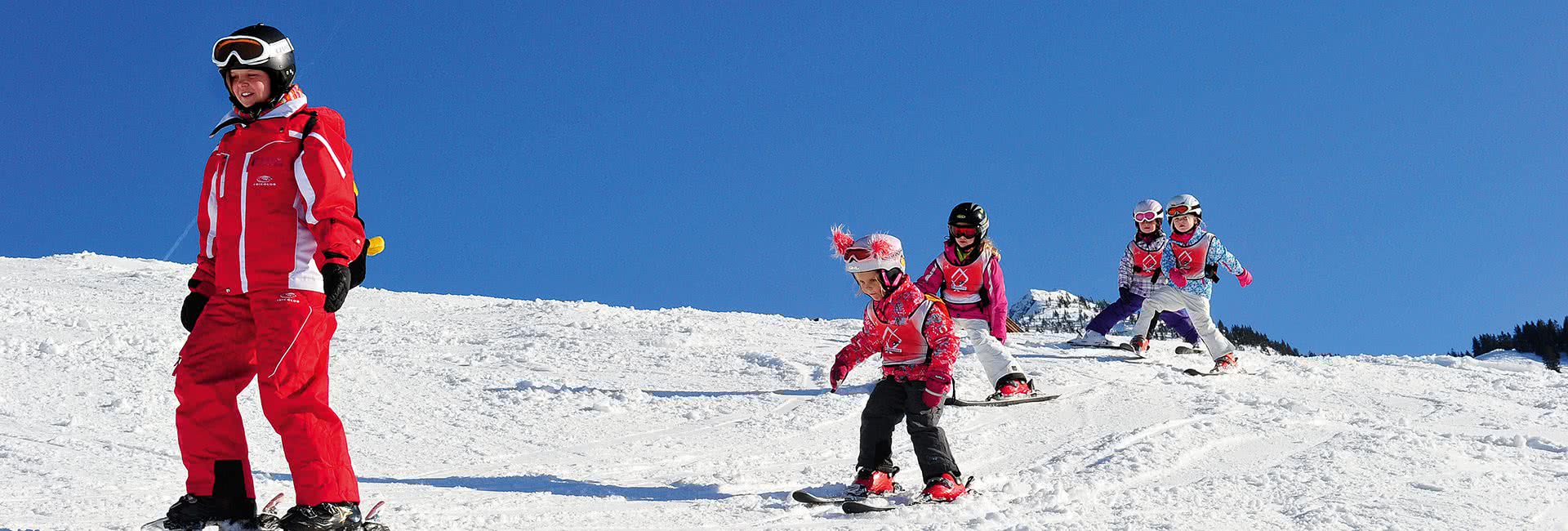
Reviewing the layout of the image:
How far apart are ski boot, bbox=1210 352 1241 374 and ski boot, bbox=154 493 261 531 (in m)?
9.36

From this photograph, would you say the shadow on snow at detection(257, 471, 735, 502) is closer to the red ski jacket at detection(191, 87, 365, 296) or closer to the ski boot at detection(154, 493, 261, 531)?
the ski boot at detection(154, 493, 261, 531)

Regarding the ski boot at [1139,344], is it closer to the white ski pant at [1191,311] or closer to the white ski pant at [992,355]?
the white ski pant at [1191,311]

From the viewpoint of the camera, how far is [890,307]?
6223 millimetres

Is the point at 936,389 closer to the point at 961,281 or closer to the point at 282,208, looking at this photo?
the point at 282,208

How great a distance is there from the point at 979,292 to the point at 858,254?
339 centimetres

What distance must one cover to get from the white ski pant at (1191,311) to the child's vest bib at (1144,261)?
0.79 ft

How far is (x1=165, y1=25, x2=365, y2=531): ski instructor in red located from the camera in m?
4.36

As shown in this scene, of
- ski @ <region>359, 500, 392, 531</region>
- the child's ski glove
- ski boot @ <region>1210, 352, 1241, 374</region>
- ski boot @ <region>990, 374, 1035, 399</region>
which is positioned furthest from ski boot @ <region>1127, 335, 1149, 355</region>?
ski @ <region>359, 500, 392, 531</region>

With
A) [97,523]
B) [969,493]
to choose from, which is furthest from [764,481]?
[97,523]

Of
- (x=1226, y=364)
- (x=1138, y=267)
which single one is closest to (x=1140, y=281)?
(x=1138, y=267)

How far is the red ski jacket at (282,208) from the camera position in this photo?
14.4 ft

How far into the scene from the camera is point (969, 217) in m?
9.51

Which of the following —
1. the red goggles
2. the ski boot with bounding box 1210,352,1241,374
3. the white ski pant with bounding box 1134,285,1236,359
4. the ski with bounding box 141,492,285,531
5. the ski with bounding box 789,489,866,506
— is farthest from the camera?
the white ski pant with bounding box 1134,285,1236,359

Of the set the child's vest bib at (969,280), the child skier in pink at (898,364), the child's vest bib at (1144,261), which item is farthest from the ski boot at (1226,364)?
the child skier in pink at (898,364)
